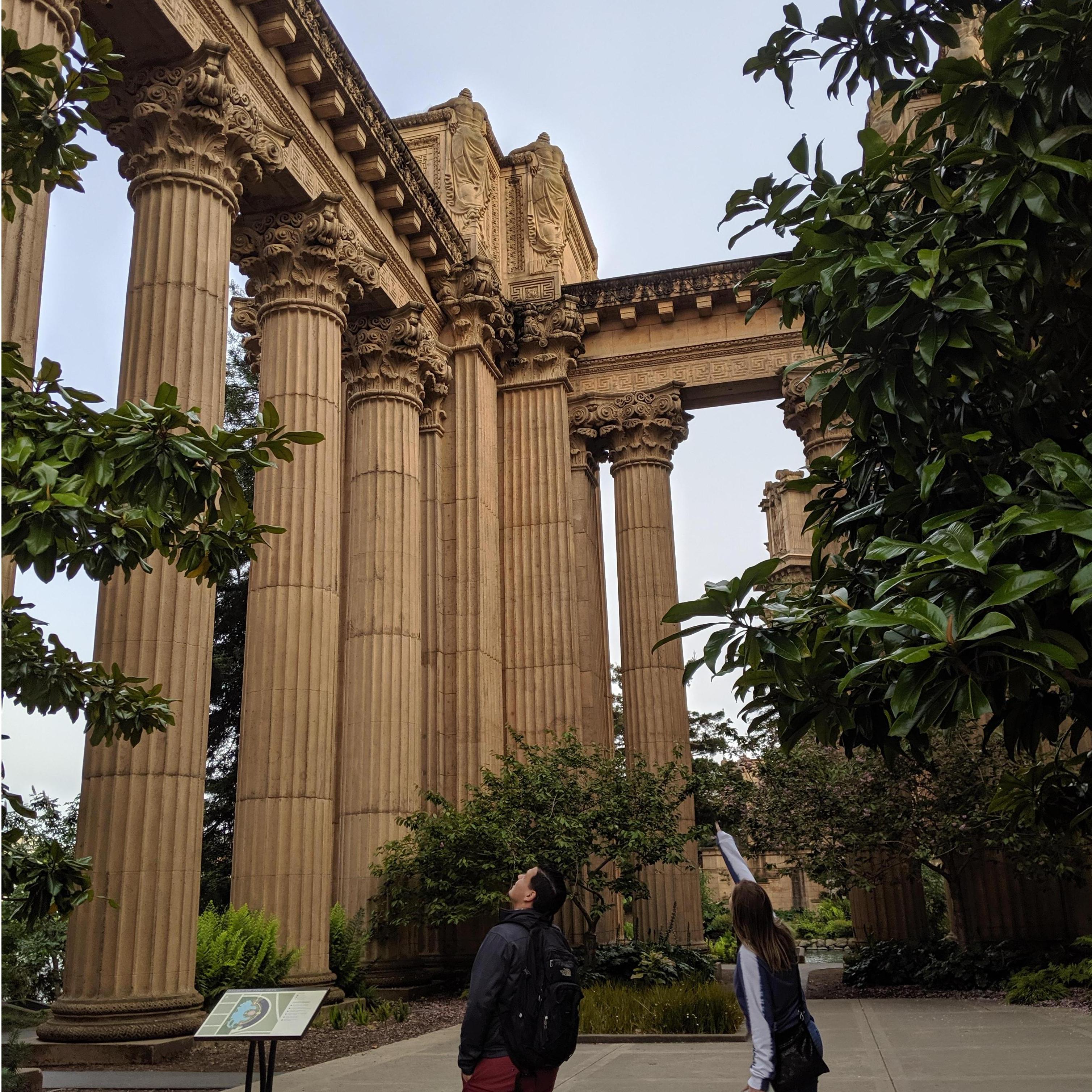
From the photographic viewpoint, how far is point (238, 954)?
1446cm

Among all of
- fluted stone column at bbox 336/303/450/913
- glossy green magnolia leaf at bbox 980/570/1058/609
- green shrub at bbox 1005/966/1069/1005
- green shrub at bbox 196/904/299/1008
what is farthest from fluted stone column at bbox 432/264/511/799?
glossy green magnolia leaf at bbox 980/570/1058/609

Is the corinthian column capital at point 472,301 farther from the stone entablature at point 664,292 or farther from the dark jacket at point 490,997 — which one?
the dark jacket at point 490,997

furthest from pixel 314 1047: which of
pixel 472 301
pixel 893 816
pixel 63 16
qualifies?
pixel 472 301

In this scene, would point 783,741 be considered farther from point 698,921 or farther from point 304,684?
point 698,921

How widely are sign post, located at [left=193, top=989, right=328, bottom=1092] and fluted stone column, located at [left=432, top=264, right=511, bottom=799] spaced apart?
1454cm

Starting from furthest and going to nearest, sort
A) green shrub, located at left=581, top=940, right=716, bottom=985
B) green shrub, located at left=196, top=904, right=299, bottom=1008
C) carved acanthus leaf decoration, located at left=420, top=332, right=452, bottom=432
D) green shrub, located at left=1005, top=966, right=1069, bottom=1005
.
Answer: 1. carved acanthus leaf decoration, located at left=420, top=332, right=452, bottom=432
2. green shrub, located at left=581, top=940, right=716, bottom=985
3. green shrub, located at left=1005, top=966, right=1069, bottom=1005
4. green shrub, located at left=196, top=904, right=299, bottom=1008

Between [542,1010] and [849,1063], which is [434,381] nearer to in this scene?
[849,1063]

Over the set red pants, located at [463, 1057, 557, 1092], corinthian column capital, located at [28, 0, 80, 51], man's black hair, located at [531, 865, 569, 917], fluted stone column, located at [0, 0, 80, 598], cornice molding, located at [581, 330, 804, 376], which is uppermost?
cornice molding, located at [581, 330, 804, 376]

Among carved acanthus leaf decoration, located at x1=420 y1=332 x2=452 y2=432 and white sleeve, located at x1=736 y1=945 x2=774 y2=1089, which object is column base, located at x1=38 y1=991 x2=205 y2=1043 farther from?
carved acanthus leaf decoration, located at x1=420 y1=332 x2=452 y2=432

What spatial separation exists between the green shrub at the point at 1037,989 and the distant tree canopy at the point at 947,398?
14.4 m

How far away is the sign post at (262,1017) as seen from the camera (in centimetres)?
742

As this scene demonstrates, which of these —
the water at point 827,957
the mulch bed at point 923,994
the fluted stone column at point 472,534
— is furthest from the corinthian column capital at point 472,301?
the water at point 827,957

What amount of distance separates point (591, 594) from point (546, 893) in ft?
76.4

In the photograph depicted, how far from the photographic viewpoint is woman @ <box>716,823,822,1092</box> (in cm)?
593
